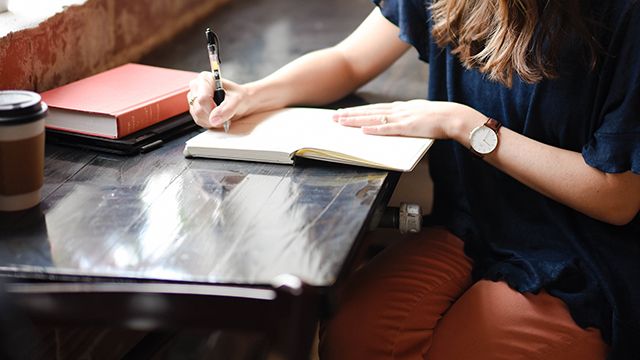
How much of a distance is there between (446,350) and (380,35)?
0.62 m

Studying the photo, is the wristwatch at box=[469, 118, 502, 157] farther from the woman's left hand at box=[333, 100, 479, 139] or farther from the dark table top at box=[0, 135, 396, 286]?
the dark table top at box=[0, 135, 396, 286]

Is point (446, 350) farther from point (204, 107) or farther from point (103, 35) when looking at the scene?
point (103, 35)

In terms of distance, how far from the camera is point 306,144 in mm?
1240

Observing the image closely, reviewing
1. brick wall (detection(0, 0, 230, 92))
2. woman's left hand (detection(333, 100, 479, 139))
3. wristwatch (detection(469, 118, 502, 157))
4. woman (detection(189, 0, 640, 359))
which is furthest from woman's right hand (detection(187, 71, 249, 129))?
wristwatch (detection(469, 118, 502, 157))

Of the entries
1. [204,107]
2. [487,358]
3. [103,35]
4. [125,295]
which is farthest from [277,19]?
[125,295]

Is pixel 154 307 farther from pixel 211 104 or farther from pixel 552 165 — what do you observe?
pixel 552 165

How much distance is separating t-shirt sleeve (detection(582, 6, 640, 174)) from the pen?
1.91 ft

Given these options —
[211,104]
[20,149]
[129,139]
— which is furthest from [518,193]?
[20,149]

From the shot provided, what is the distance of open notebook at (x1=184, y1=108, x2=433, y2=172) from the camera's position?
3.93 ft

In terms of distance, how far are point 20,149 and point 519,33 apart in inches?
29.8

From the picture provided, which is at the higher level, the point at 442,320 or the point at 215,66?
the point at 215,66

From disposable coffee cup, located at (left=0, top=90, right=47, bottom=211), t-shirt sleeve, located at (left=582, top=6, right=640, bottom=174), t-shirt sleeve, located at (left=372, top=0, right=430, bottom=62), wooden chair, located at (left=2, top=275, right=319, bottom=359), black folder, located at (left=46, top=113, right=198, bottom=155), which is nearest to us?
wooden chair, located at (left=2, top=275, right=319, bottom=359)

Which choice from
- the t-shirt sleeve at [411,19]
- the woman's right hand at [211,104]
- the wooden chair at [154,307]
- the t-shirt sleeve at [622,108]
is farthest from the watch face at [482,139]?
the wooden chair at [154,307]

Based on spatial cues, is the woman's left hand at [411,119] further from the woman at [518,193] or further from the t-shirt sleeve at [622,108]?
the t-shirt sleeve at [622,108]
